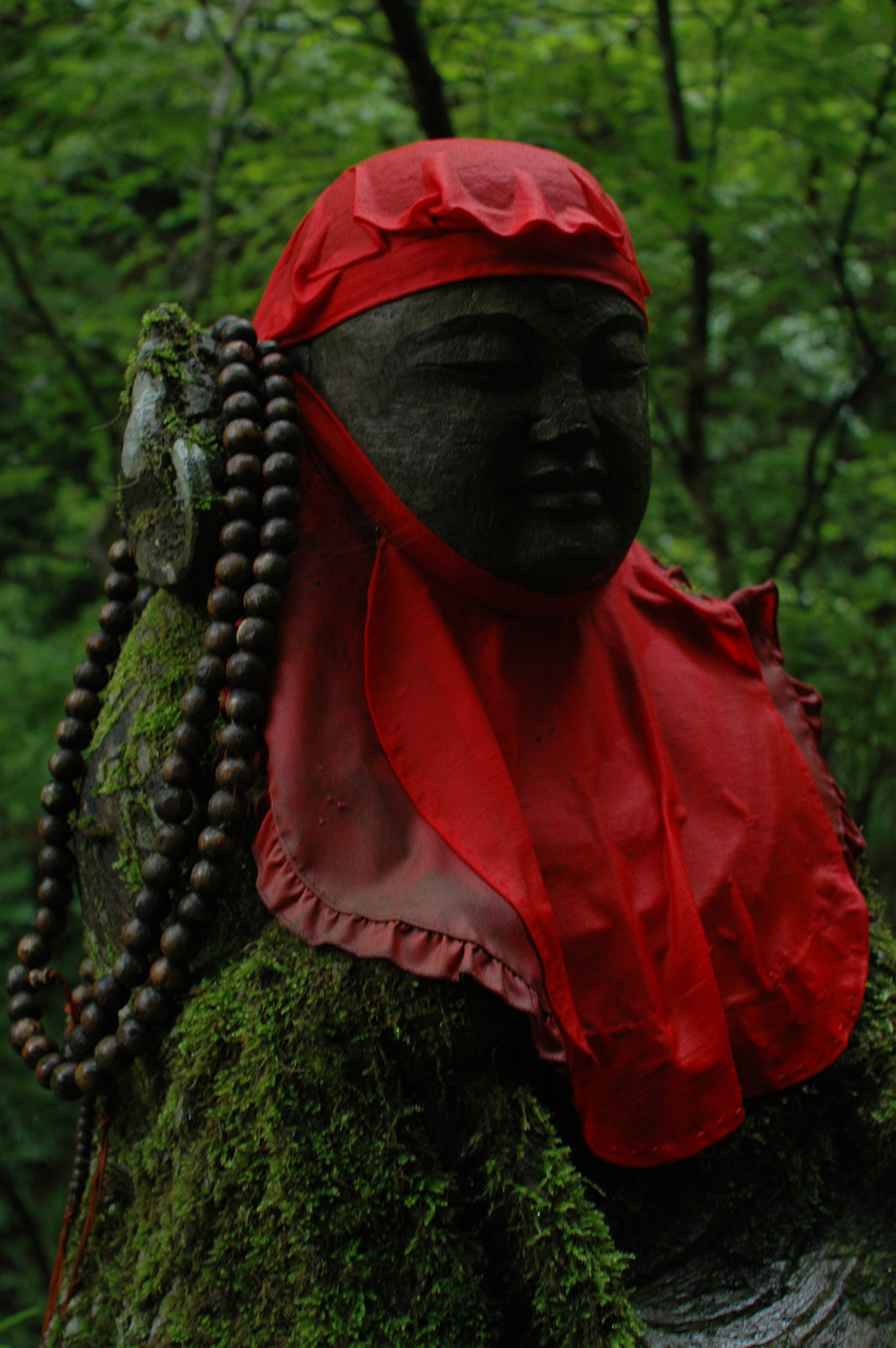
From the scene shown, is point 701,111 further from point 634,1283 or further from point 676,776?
point 634,1283

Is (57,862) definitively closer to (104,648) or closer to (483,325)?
(104,648)

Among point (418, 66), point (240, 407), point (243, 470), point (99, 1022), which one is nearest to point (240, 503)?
point (243, 470)

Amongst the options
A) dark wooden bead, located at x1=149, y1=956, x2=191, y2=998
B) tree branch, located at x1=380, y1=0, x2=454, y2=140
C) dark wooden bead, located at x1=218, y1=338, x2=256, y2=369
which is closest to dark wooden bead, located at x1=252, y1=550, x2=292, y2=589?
dark wooden bead, located at x1=218, y1=338, x2=256, y2=369

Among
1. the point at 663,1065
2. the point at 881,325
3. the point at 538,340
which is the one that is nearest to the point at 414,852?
the point at 663,1065

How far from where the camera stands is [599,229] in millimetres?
1416

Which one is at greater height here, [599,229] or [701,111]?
[599,229]

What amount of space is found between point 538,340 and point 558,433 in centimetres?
14

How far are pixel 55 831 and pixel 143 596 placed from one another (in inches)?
18.3

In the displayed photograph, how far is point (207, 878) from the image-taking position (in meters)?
1.36

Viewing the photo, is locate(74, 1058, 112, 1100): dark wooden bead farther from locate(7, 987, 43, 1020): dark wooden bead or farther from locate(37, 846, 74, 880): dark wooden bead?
locate(37, 846, 74, 880): dark wooden bead

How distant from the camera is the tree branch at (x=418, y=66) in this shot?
246cm

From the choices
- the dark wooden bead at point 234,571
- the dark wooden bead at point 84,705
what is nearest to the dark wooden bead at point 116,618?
the dark wooden bead at point 84,705

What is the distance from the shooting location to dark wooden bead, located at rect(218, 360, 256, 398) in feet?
4.86

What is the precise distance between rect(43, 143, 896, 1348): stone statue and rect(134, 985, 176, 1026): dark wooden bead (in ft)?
0.13
